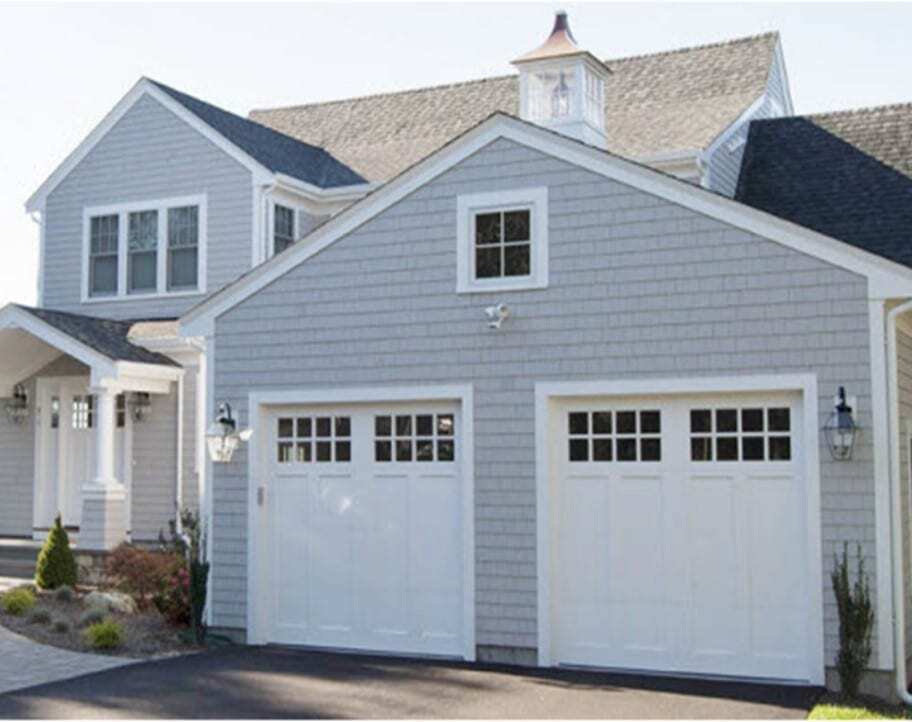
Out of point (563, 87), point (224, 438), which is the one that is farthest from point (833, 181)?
point (224, 438)

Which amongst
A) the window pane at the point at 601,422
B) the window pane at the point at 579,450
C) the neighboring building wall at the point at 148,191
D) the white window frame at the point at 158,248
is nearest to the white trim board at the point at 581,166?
the window pane at the point at 601,422

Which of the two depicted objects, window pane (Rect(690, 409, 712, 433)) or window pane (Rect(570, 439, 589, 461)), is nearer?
window pane (Rect(690, 409, 712, 433))

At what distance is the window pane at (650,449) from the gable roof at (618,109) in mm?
6180

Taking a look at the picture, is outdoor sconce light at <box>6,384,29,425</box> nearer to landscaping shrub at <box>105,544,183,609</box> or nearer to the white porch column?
the white porch column

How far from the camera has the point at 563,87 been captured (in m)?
15.7

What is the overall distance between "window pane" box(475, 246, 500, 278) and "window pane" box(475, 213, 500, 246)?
0.28 feet

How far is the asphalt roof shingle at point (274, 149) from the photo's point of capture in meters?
17.6

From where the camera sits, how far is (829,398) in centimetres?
955

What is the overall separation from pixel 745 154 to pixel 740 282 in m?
7.64

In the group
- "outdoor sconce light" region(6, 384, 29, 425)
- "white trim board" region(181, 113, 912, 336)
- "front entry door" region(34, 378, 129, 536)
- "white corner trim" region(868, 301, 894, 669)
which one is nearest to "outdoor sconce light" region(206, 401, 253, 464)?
"white trim board" region(181, 113, 912, 336)

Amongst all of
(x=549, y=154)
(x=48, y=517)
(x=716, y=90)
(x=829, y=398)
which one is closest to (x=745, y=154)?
(x=716, y=90)

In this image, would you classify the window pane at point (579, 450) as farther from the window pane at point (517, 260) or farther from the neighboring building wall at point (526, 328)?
the window pane at point (517, 260)

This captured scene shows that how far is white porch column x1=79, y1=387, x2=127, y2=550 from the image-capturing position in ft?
Result: 50.4

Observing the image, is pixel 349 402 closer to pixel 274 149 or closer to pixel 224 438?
pixel 224 438
